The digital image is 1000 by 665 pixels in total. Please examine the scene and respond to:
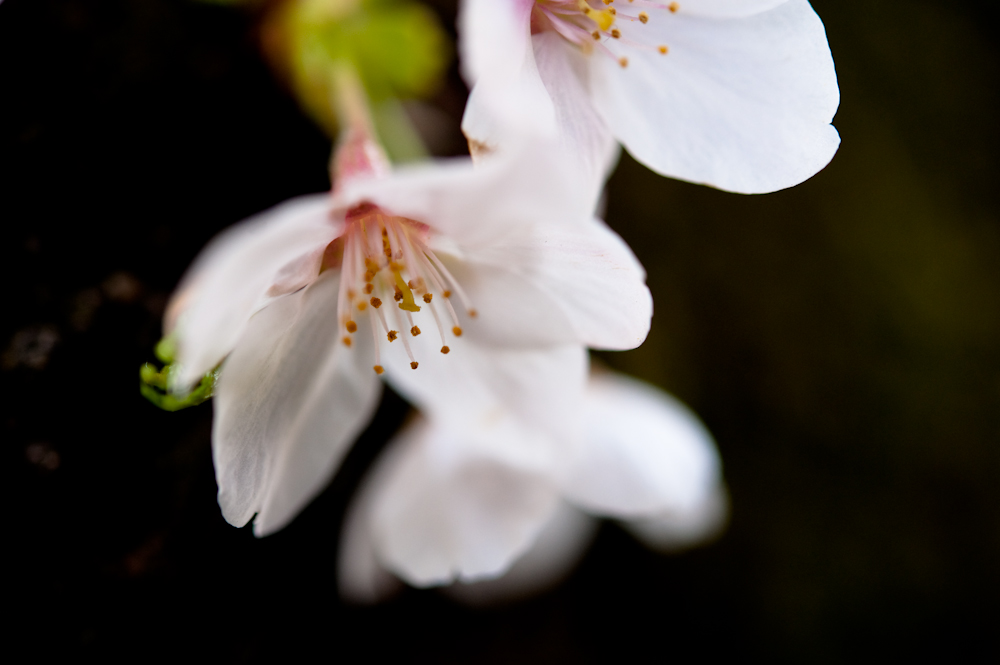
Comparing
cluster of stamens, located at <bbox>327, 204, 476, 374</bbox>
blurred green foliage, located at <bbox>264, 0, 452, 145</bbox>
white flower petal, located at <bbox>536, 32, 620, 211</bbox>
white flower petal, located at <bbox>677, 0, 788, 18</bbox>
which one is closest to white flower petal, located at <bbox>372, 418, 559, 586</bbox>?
cluster of stamens, located at <bbox>327, 204, 476, 374</bbox>

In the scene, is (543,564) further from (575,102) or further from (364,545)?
(575,102)

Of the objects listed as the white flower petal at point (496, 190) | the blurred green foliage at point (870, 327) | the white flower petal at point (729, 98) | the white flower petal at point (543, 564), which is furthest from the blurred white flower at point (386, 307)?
the blurred green foliage at point (870, 327)

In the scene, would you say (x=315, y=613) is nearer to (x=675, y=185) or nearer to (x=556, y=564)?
(x=556, y=564)

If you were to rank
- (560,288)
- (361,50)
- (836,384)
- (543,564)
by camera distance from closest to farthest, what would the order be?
1. (560,288)
2. (361,50)
3. (543,564)
4. (836,384)

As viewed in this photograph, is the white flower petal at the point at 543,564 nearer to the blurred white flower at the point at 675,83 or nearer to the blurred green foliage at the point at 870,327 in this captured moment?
the blurred green foliage at the point at 870,327

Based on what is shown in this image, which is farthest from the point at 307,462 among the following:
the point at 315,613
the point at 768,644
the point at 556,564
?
the point at 768,644

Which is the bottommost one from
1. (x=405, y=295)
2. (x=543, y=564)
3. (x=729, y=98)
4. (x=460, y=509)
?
(x=543, y=564)

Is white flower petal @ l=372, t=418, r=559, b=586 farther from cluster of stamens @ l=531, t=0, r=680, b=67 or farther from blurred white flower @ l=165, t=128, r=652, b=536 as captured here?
cluster of stamens @ l=531, t=0, r=680, b=67

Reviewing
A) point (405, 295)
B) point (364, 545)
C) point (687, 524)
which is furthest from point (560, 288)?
point (687, 524)
